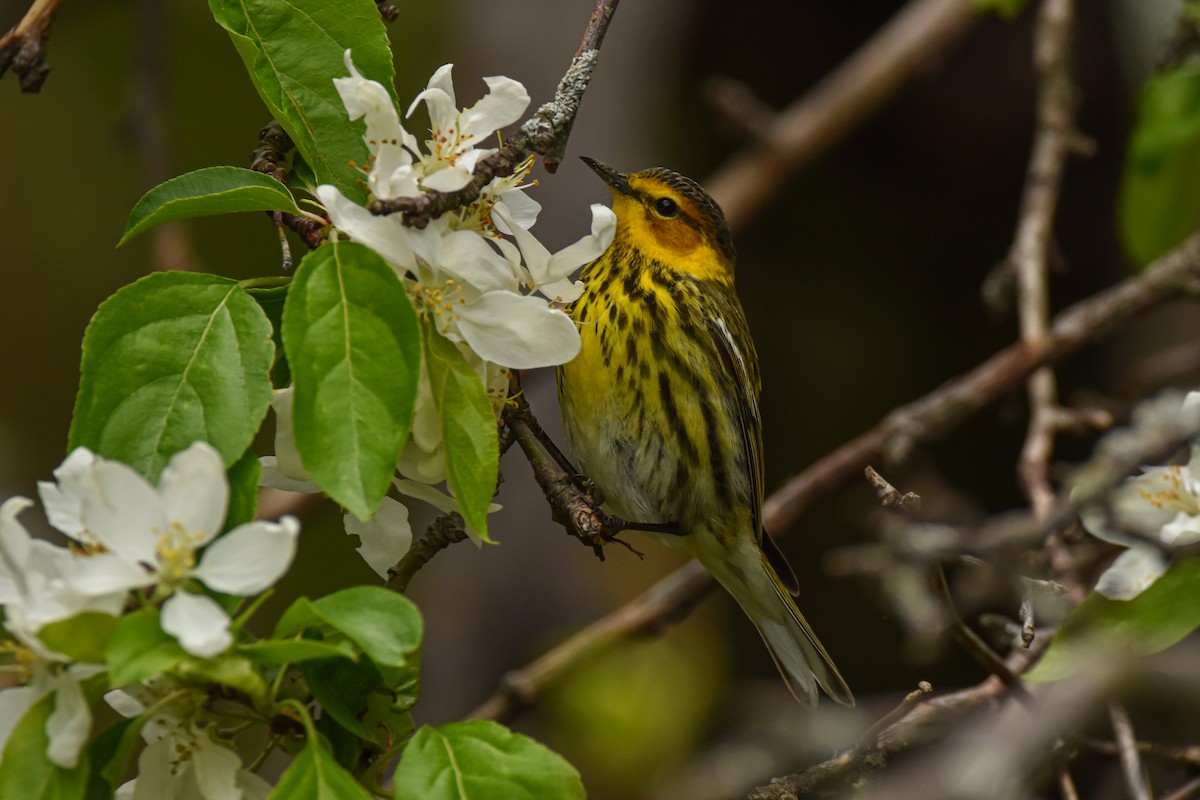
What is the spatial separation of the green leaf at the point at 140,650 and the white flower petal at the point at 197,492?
0.34 ft

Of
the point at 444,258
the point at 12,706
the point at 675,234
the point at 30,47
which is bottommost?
the point at 675,234

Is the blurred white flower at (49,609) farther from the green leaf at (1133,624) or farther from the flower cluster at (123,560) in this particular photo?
the green leaf at (1133,624)

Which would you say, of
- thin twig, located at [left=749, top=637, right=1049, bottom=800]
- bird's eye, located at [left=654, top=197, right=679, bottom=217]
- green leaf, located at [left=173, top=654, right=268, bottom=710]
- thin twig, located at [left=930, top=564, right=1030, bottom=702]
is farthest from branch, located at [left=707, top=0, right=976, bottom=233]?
green leaf, located at [left=173, top=654, right=268, bottom=710]

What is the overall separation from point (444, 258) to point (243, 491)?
43cm

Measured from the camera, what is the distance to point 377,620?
145 centimetres

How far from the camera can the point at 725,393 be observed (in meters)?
3.60

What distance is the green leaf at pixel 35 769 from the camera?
4.71 ft

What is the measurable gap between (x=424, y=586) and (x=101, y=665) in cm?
520

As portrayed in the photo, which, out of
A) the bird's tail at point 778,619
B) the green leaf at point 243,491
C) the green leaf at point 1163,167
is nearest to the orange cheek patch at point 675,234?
the bird's tail at point 778,619

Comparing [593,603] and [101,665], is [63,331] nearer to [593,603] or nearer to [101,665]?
[593,603]

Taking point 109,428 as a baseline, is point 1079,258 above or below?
below

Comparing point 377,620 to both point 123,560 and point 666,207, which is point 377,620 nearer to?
point 123,560

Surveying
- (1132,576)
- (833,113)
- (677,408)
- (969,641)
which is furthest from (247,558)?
(833,113)

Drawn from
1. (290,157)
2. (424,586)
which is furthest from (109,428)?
(424,586)
